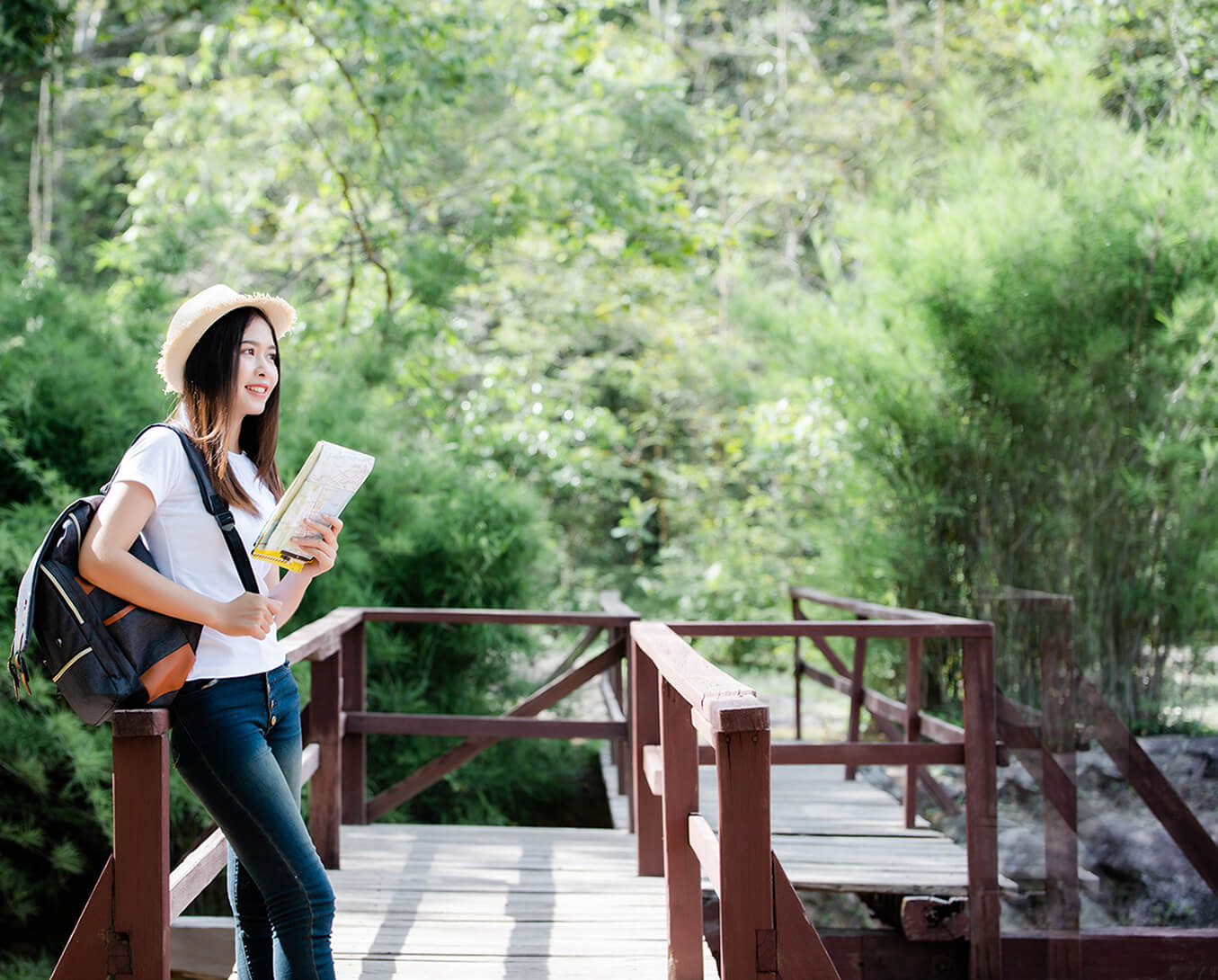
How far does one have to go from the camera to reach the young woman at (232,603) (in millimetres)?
1693

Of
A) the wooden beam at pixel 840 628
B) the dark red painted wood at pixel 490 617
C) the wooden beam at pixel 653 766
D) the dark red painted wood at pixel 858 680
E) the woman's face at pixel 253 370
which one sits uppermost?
the woman's face at pixel 253 370

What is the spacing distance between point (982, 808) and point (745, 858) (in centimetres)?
198

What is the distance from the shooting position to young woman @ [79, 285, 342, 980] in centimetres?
169

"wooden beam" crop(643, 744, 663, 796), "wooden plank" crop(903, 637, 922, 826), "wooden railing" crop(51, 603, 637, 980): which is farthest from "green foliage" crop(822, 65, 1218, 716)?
"wooden beam" crop(643, 744, 663, 796)

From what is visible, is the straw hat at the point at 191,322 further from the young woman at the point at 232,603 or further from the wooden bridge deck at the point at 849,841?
the wooden bridge deck at the point at 849,841

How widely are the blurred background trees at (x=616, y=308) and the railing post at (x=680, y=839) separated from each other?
2308 mm

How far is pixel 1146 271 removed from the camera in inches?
223

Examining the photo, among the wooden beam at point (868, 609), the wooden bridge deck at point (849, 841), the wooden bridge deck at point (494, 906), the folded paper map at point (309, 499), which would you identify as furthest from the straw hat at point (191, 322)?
the wooden beam at point (868, 609)

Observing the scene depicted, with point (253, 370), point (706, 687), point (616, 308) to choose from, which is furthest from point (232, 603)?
point (616, 308)

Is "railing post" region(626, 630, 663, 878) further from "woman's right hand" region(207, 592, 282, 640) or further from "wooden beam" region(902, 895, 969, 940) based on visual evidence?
"woman's right hand" region(207, 592, 282, 640)

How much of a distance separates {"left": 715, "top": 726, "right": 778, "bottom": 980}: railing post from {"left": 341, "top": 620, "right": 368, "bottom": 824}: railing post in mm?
2283

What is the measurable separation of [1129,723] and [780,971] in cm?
438

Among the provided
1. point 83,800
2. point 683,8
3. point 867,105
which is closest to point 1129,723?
point 83,800

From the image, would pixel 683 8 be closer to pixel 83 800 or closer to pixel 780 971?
pixel 83 800
